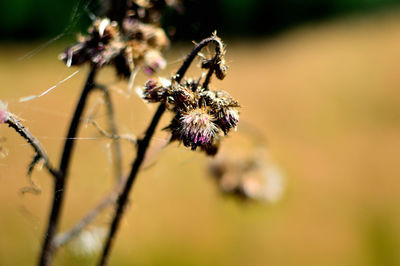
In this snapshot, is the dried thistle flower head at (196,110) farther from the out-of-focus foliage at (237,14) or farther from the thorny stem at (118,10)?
the out-of-focus foliage at (237,14)

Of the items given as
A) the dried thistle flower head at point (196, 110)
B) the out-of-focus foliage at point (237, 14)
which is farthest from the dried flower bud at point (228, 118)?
the out-of-focus foliage at point (237, 14)

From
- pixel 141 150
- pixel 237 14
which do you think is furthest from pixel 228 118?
pixel 237 14

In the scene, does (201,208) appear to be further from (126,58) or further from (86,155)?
(126,58)

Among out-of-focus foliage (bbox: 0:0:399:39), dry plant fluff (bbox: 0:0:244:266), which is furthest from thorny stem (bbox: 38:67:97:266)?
out-of-focus foliage (bbox: 0:0:399:39)

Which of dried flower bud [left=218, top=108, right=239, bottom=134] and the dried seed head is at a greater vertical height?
the dried seed head

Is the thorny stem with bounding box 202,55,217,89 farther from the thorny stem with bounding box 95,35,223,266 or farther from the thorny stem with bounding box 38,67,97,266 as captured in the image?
the thorny stem with bounding box 38,67,97,266

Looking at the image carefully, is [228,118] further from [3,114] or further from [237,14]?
[237,14]

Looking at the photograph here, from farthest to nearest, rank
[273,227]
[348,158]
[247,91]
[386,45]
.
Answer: [386,45]
[247,91]
[348,158]
[273,227]

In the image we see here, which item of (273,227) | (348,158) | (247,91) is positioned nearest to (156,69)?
(273,227)
